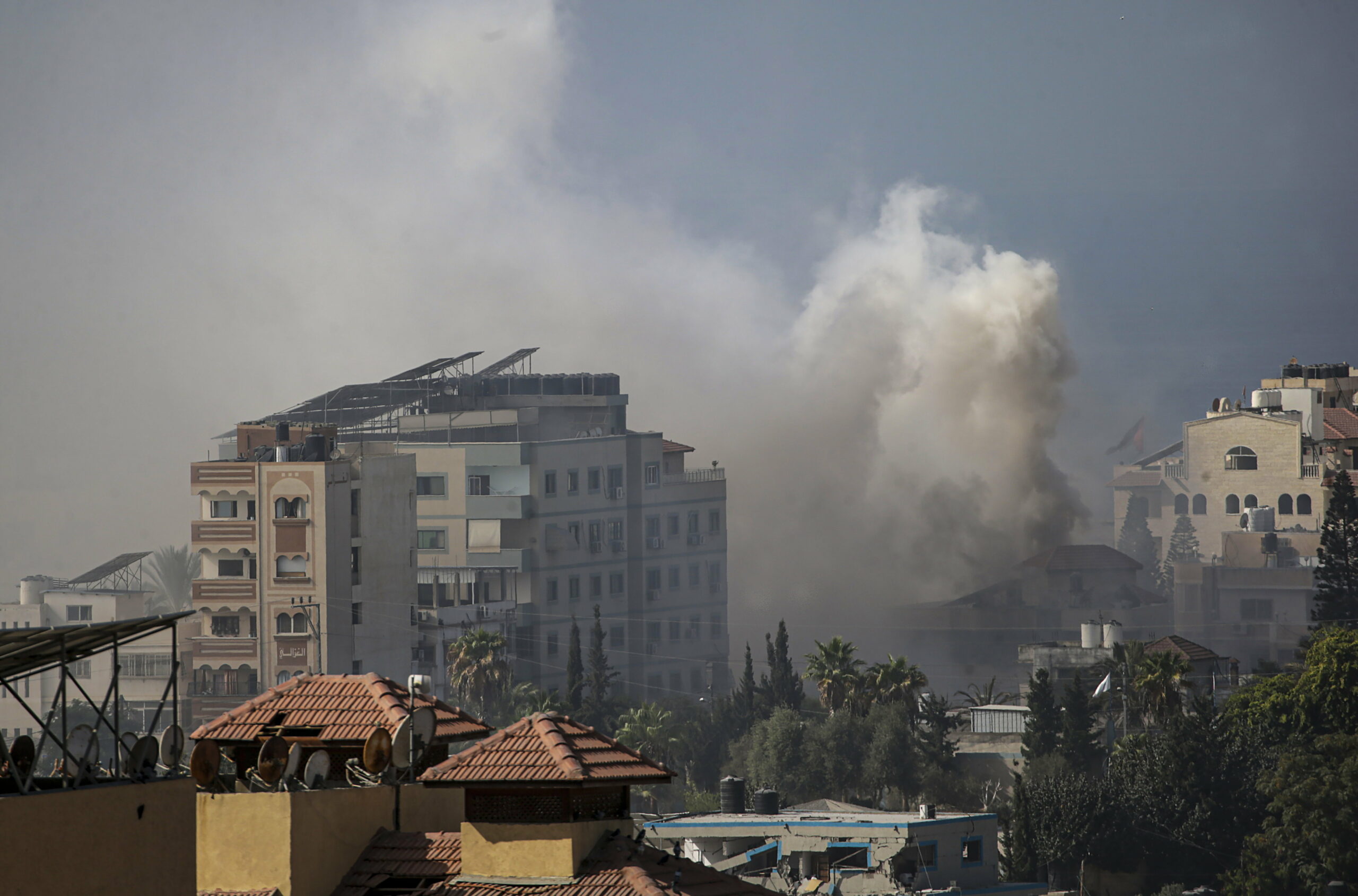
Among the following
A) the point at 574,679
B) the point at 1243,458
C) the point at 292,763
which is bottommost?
the point at 574,679

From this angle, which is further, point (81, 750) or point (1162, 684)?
point (1162, 684)

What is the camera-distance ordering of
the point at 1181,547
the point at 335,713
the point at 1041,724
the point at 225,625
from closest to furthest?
the point at 335,713 → the point at 1041,724 → the point at 225,625 → the point at 1181,547

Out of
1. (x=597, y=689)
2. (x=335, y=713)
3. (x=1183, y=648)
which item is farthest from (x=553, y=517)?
(x=335, y=713)

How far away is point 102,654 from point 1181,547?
10981 centimetres

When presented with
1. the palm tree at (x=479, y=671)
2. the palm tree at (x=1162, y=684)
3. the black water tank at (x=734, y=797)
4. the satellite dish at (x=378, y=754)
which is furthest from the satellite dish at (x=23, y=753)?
the palm tree at (x=479, y=671)

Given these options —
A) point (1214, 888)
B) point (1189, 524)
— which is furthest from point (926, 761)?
point (1189, 524)

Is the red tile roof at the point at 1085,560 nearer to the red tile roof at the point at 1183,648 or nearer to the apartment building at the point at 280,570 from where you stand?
the red tile roof at the point at 1183,648

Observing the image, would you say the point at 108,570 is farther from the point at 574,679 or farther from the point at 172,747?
the point at 172,747

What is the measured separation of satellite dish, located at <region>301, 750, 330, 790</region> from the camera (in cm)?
2733

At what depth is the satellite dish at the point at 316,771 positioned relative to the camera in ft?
89.7

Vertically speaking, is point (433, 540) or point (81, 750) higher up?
point (433, 540)

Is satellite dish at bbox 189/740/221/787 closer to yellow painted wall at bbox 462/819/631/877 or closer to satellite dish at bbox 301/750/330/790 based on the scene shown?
satellite dish at bbox 301/750/330/790

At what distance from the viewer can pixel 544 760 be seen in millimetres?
26375

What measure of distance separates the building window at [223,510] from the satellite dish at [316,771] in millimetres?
102888
